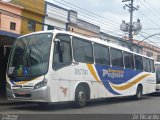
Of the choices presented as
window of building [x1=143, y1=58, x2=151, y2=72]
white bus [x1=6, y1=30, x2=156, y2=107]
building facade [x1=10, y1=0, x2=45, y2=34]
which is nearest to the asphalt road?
white bus [x1=6, y1=30, x2=156, y2=107]

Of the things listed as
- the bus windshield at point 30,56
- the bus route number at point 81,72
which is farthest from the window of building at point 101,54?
the bus windshield at point 30,56

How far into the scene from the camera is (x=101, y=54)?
58.5 feet

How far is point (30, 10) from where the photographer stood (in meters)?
33.4

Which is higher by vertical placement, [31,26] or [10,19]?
[10,19]

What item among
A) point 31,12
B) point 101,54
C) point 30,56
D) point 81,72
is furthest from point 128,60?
point 31,12

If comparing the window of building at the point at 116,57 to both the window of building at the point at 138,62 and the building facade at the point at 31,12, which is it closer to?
the window of building at the point at 138,62

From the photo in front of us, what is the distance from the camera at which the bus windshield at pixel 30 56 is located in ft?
45.5

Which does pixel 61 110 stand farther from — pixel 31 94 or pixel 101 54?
pixel 101 54

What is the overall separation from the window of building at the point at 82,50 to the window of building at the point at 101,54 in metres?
0.52

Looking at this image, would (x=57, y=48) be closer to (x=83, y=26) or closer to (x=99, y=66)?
(x=99, y=66)

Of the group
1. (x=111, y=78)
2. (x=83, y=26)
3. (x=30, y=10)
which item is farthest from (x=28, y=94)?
(x=83, y=26)

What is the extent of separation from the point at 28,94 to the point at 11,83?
3.28ft

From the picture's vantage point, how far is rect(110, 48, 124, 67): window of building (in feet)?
62.6

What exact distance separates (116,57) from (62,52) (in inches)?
230
